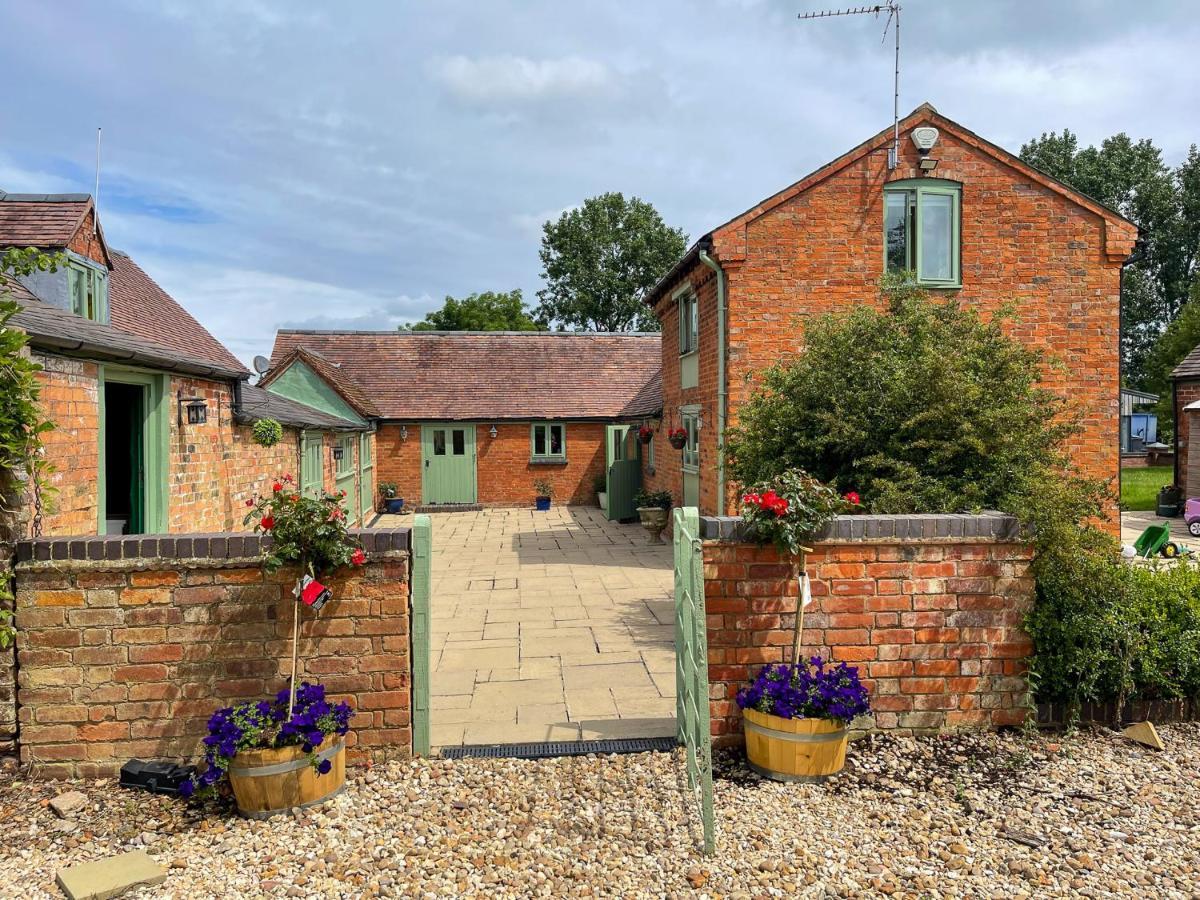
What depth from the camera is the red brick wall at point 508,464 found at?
21.1m

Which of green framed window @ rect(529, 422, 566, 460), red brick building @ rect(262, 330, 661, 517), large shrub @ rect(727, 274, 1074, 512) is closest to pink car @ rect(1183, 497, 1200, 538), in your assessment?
large shrub @ rect(727, 274, 1074, 512)

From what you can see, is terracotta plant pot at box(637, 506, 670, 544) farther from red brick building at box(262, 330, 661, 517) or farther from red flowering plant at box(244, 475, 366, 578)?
red flowering plant at box(244, 475, 366, 578)

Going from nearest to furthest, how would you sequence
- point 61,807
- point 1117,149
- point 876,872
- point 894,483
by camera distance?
point 876,872
point 61,807
point 894,483
point 1117,149

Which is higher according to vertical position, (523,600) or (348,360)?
(348,360)

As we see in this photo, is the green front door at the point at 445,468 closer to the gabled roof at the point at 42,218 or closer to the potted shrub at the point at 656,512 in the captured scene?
the potted shrub at the point at 656,512

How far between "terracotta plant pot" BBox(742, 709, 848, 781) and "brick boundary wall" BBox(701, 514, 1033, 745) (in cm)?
36

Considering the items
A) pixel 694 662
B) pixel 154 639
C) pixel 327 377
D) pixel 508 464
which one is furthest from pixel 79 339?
pixel 508 464

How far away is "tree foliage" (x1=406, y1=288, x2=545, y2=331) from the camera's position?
149 ft

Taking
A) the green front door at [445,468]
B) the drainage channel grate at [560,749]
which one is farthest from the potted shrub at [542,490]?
the drainage channel grate at [560,749]

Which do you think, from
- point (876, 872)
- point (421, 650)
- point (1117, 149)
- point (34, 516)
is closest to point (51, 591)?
point (34, 516)

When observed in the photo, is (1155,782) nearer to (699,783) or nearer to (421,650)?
(699,783)

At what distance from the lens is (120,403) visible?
24.9ft

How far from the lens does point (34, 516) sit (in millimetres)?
4273

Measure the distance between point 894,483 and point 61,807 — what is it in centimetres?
562
